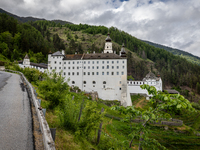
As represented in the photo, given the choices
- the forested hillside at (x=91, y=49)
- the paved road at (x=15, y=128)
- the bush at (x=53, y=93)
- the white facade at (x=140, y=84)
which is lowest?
the white facade at (x=140, y=84)

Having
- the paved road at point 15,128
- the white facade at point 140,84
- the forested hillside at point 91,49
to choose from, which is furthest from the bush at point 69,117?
the forested hillside at point 91,49

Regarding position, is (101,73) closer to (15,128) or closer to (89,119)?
(89,119)

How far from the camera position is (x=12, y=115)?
26.8 feet

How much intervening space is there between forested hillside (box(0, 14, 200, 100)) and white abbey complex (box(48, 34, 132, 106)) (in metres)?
32.7

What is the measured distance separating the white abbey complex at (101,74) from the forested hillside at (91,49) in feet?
107

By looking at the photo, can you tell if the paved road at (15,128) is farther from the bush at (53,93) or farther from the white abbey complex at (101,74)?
the white abbey complex at (101,74)

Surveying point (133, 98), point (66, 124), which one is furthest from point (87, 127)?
point (133, 98)

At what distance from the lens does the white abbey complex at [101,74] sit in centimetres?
4922

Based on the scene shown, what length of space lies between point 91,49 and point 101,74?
7062 centimetres

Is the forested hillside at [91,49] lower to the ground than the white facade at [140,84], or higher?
higher

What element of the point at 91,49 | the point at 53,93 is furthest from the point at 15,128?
the point at 91,49

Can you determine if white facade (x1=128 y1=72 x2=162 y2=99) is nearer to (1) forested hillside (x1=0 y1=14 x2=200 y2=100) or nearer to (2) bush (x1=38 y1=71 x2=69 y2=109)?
(2) bush (x1=38 y1=71 x2=69 y2=109)

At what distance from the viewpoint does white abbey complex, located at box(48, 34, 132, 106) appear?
49219 millimetres

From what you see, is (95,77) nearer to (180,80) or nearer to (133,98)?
(133,98)
